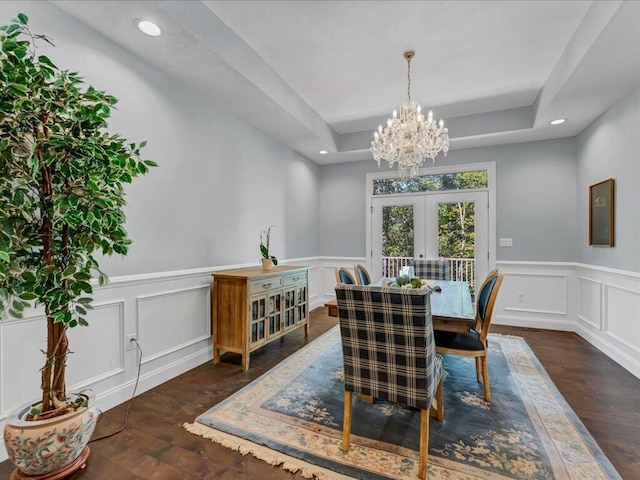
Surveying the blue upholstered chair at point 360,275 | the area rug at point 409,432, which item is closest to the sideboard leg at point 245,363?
the area rug at point 409,432

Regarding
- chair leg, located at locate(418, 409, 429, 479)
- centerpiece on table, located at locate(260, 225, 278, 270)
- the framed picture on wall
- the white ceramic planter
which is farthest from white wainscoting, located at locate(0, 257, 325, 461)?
the framed picture on wall

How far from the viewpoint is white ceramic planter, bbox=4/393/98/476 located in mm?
1437

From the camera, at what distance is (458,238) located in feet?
15.6

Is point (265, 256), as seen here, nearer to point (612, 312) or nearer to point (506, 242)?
point (506, 242)

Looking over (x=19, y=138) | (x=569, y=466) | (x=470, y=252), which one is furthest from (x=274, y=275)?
(x=470, y=252)

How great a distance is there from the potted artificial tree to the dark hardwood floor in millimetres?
285

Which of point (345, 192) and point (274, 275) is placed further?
point (345, 192)

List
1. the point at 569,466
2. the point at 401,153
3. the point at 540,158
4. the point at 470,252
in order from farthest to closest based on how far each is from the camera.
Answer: the point at 470,252, the point at 540,158, the point at 401,153, the point at 569,466

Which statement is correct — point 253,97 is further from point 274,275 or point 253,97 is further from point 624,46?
point 624,46

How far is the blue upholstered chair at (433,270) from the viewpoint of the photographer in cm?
411

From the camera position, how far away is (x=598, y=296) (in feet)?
11.7

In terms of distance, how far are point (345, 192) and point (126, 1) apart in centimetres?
408

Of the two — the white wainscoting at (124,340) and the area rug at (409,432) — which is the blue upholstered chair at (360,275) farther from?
the white wainscoting at (124,340)

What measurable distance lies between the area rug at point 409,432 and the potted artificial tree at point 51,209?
0.76m
